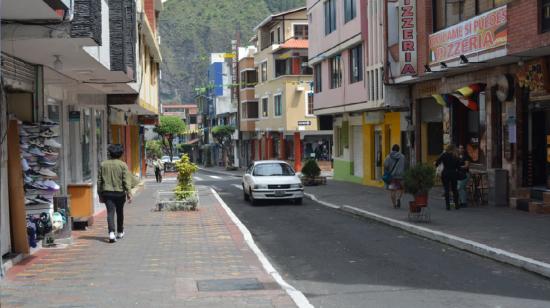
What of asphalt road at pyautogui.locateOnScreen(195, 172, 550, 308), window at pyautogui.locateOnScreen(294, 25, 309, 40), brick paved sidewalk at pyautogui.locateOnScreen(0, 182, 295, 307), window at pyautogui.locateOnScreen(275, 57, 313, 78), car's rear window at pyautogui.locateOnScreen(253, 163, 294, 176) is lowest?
asphalt road at pyautogui.locateOnScreen(195, 172, 550, 308)

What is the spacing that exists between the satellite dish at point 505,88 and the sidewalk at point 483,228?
2.91 m

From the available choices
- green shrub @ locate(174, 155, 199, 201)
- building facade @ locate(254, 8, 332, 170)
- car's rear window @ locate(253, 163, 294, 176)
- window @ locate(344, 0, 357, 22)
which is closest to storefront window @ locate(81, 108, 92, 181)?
green shrub @ locate(174, 155, 199, 201)

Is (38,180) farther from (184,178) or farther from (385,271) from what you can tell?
(184,178)

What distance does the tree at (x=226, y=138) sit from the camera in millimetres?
74000

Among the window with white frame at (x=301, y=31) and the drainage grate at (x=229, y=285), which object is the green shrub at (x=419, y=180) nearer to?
the drainage grate at (x=229, y=285)

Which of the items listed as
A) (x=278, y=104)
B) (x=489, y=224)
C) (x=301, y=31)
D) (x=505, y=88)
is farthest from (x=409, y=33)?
(x=301, y=31)

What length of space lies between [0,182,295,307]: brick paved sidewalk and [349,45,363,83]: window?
16672 millimetres

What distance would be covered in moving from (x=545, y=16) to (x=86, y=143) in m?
13.7

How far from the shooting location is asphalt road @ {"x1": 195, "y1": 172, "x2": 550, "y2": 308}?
802cm

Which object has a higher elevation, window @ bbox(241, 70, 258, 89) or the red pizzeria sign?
window @ bbox(241, 70, 258, 89)

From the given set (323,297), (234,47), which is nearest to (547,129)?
(323,297)

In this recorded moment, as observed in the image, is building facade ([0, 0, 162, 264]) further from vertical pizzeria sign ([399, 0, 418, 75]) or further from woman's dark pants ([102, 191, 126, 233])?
vertical pizzeria sign ([399, 0, 418, 75])

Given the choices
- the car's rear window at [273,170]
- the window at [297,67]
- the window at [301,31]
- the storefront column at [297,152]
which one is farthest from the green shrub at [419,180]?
the window at [301,31]

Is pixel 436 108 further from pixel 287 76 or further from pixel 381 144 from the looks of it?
pixel 287 76
